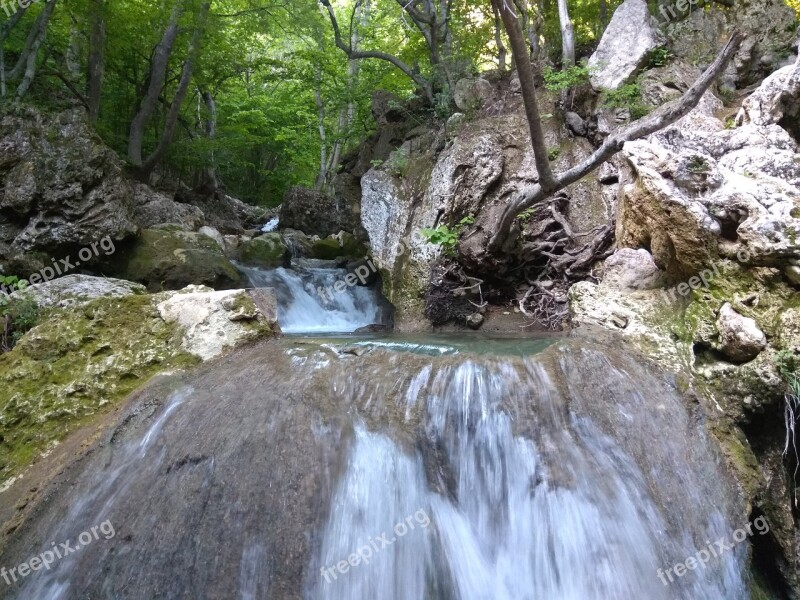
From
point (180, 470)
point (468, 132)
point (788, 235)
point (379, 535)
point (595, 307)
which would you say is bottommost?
point (379, 535)

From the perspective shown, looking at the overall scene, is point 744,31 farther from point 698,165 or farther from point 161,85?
point 161,85

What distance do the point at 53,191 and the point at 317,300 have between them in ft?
15.0

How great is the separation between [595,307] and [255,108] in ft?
49.8

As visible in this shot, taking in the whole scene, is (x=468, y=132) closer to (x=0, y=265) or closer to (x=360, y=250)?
(x=360, y=250)

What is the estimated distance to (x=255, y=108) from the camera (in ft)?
53.9

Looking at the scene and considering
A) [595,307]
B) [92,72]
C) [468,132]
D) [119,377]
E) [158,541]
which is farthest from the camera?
[92,72]

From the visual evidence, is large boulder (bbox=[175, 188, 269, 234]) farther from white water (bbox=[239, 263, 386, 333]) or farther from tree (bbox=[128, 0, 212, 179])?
white water (bbox=[239, 263, 386, 333])

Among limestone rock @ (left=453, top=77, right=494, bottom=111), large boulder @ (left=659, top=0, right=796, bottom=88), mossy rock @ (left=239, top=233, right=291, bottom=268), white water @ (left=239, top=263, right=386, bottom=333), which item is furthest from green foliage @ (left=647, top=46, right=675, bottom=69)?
mossy rock @ (left=239, top=233, right=291, bottom=268)

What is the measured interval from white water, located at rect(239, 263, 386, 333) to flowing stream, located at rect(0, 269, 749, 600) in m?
4.68

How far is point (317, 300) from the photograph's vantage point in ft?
30.1

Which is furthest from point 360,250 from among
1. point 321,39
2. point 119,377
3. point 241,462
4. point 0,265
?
point 241,462

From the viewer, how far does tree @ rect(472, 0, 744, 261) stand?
10.0 ft

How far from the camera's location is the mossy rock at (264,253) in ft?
33.3

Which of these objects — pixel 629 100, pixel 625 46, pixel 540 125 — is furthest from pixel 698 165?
pixel 625 46
